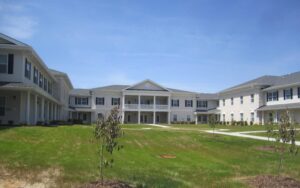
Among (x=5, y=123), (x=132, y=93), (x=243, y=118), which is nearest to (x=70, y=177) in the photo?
(x=5, y=123)

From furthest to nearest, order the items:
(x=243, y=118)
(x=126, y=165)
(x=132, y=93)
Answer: (x=132, y=93), (x=243, y=118), (x=126, y=165)

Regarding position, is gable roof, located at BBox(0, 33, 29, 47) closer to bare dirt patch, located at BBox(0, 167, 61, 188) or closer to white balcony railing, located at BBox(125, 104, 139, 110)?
bare dirt patch, located at BBox(0, 167, 61, 188)

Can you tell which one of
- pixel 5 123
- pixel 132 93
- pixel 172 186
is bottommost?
pixel 172 186

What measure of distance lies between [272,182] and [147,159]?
6380mm

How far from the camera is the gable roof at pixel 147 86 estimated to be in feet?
206

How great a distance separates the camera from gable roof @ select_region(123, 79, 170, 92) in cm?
6269

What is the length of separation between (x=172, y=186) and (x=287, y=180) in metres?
4.19

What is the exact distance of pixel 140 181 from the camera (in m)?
11.0

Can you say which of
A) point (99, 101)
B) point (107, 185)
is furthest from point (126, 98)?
point (107, 185)

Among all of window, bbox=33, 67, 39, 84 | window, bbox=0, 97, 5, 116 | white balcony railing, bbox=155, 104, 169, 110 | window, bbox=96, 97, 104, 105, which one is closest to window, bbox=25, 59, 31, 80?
window, bbox=33, 67, 39, 84

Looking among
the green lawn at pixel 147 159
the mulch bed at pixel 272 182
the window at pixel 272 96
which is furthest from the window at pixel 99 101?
the mulch bed at pixel 272 182

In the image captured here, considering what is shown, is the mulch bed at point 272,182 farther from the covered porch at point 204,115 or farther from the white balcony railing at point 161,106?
the covered porch at point 204,115

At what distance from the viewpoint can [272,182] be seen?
11.2 m

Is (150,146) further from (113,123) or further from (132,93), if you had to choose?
(132,93)
